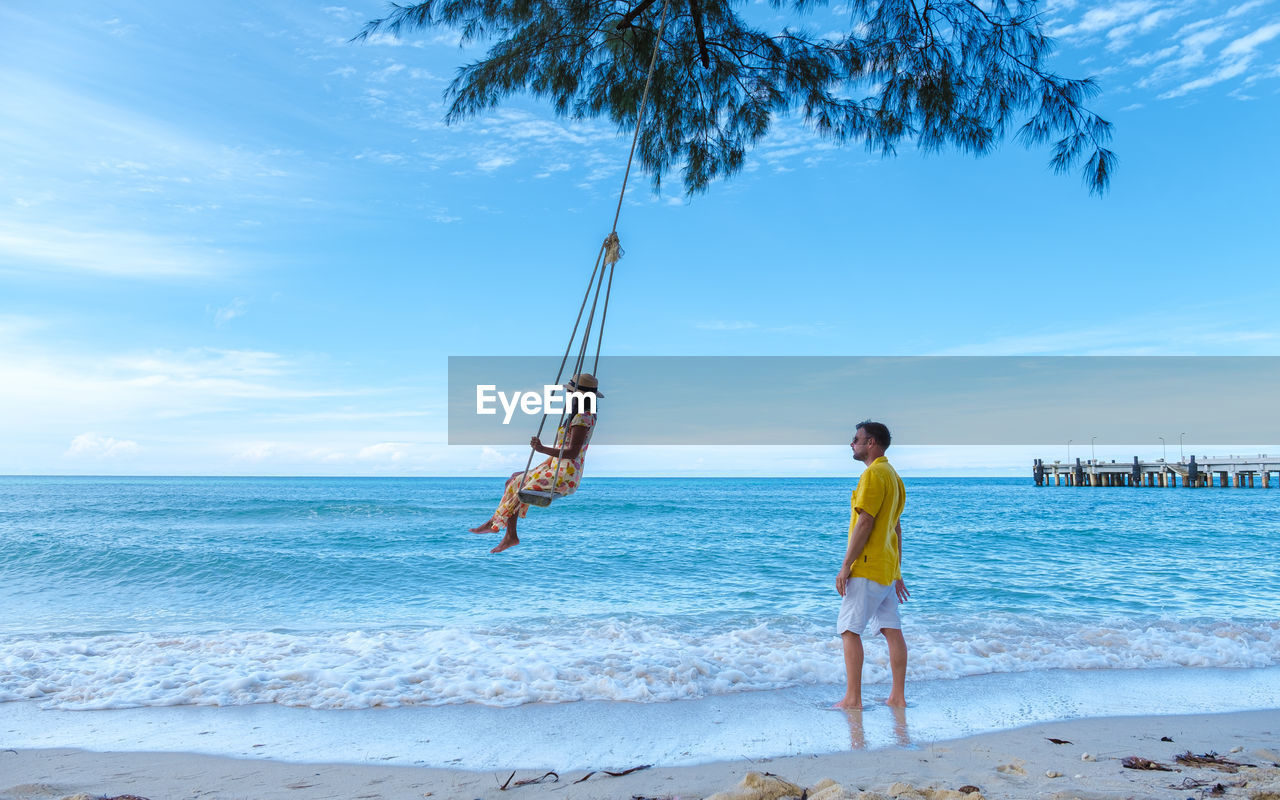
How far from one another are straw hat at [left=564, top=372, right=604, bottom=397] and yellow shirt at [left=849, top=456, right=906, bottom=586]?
1.55 metres

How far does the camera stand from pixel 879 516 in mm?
4219

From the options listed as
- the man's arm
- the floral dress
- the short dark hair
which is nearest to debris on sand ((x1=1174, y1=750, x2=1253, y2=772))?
the man's arm

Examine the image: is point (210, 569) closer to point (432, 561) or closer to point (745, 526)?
point (432, 561)

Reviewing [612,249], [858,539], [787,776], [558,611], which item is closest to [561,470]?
[612,249]

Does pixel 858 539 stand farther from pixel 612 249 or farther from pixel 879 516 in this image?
pixel 612 249

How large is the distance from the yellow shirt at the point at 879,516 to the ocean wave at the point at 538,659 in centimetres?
139

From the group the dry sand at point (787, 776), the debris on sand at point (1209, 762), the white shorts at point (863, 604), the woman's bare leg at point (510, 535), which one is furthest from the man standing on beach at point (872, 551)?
the woman's bare leg at point (510, 535)

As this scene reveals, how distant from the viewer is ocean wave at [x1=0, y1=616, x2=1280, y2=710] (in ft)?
16.5

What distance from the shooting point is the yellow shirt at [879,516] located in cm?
414

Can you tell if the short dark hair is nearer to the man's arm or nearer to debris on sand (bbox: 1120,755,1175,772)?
the man's arm

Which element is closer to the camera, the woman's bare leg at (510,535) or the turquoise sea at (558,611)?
the woman's bare leg at (510,535)

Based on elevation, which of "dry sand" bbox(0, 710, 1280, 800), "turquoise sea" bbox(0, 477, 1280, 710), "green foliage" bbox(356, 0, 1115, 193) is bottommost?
"turquoise sea" bbox(0, 477, 1280, 710)

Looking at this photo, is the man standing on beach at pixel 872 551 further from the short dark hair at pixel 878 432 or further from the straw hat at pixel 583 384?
the straw hat at pixel 583 384

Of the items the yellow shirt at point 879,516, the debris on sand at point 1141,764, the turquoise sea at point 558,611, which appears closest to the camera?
the debris on sand at point 1141,764
